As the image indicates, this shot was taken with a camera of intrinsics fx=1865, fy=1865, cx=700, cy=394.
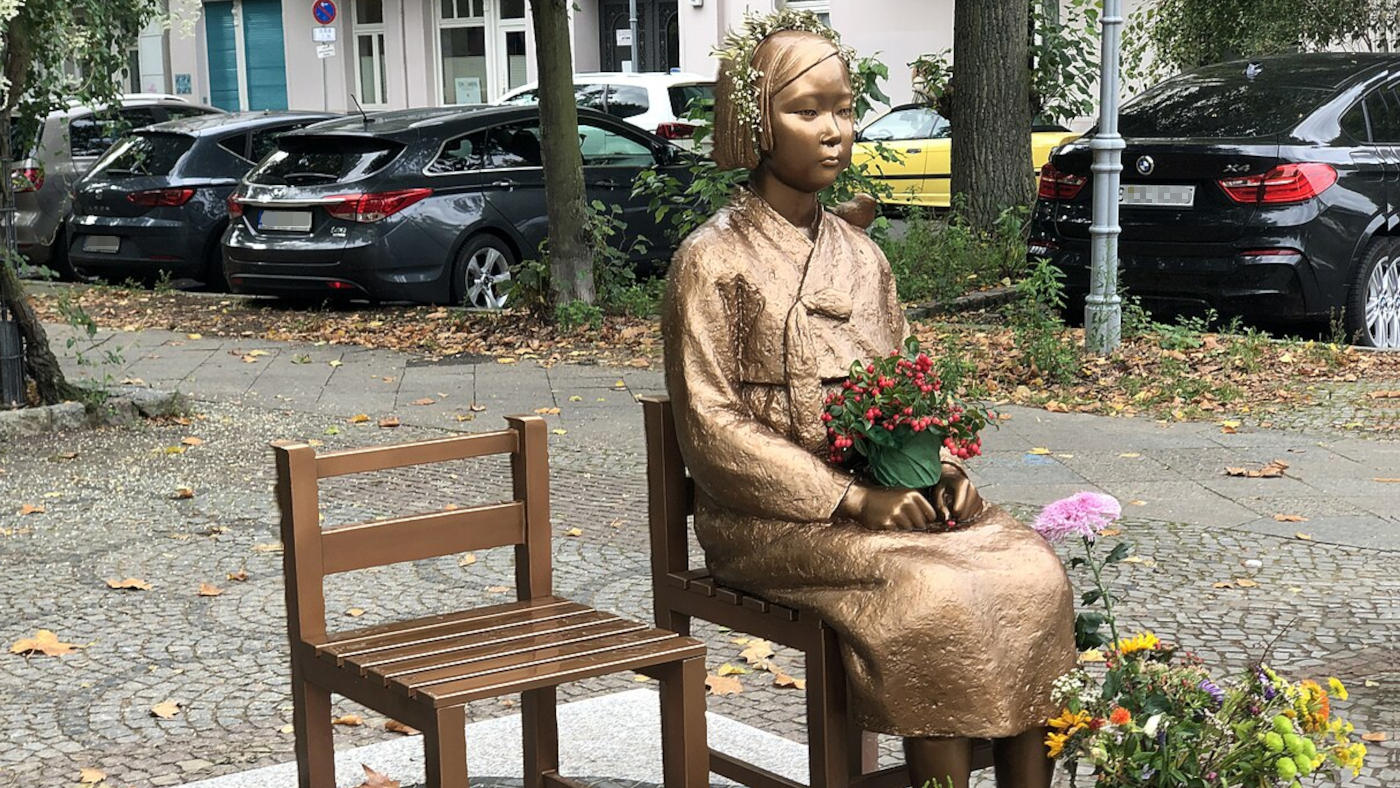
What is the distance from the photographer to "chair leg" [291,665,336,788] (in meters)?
3.61

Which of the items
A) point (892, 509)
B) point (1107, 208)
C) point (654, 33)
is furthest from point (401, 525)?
point (654, 33)

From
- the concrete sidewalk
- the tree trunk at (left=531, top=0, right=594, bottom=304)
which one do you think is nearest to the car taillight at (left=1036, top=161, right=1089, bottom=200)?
the concrete sidewalk

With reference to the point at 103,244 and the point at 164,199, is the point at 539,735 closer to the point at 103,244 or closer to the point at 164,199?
the point at 164,199

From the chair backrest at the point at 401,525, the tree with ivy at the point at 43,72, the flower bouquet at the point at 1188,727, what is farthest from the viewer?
the tree with ivy at the point at 43,72

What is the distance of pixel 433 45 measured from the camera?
1315 inches

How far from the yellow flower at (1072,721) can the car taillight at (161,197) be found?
39.7ft

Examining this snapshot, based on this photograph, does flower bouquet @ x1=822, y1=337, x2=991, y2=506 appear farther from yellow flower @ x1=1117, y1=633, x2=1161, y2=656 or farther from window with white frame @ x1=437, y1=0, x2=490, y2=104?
window with white frame @ x1=437, y1=0, x2=490, y2=104

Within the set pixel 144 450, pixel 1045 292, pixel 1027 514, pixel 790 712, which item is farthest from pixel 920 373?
pixel 1045 292

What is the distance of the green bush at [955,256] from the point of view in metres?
11.8

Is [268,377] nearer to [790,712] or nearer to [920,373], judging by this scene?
[790,712]

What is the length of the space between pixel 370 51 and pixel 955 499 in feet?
107

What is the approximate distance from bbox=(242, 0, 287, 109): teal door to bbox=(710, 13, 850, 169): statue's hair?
32951mm

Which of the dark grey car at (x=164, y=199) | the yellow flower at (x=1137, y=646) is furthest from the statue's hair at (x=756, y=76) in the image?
the dark grey car at (x=164, y=199)

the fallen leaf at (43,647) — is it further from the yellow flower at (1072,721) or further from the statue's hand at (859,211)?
the yellow flower at (1072,721)
